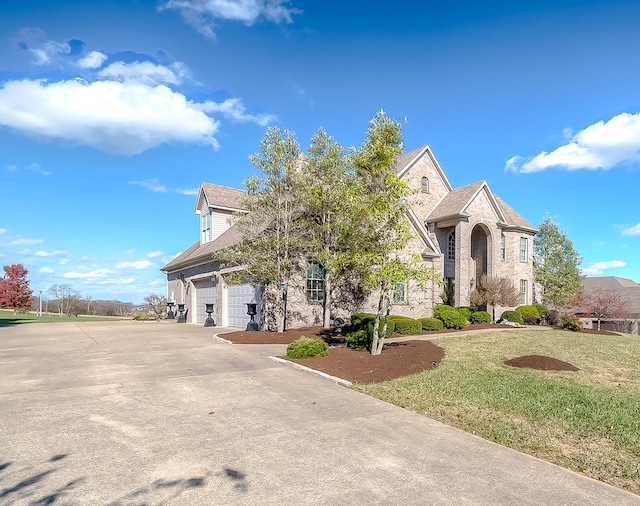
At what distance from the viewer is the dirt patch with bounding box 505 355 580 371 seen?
387 inches

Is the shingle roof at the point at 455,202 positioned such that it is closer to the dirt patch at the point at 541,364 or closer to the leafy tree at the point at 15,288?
the dirt patch at the point at 541,364

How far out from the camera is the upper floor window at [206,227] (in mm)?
25148

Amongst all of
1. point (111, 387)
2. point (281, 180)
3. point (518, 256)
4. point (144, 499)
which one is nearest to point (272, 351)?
point (111, 387)

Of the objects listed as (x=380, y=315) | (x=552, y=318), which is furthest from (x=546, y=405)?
(x=552, y=318)

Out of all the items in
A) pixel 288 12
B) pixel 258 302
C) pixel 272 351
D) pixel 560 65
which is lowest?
pixel 272 351

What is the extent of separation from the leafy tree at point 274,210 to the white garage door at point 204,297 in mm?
7030

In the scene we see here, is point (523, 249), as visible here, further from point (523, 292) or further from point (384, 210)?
point (384, 210)

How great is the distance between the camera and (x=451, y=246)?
1091 inches

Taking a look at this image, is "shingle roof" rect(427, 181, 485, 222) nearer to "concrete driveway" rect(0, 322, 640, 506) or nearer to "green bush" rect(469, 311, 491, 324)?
"green bush" rect(469, 311, 491, 324)

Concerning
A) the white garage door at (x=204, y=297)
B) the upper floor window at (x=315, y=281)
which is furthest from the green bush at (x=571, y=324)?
the white garage door at (x=204, y=297)

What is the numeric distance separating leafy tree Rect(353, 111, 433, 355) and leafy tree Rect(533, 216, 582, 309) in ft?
89.7

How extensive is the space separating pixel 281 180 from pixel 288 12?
590 centimetres

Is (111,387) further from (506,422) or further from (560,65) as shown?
(560,65)

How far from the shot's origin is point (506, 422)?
18.8 ft
